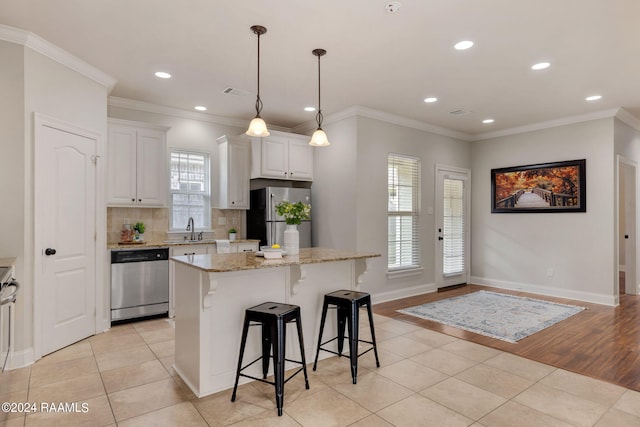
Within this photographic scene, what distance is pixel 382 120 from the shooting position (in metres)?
5.43

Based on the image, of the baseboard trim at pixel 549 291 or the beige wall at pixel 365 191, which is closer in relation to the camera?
the beige wall at pixel 365 191

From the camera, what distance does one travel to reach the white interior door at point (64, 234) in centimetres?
327

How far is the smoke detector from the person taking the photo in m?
2.64

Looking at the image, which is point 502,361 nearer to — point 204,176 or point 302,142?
point 302,142

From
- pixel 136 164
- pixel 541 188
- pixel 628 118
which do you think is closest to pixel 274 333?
pixel 136 164

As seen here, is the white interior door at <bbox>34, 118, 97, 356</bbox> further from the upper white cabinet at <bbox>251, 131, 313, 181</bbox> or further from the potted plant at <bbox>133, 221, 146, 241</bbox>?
the upper white cabinet at <bbox>251, 131, 313, 181</bbox>

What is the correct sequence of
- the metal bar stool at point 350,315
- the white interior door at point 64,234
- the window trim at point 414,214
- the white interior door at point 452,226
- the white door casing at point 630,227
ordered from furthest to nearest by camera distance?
the white interior door at point 452,226 → the white door casing at point 630,227 → the window trim at point 414,214 → the white interior door at point 64,234 → the metal bar stool at point 350,315

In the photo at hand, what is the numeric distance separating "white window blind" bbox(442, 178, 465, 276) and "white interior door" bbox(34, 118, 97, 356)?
531 centimetres

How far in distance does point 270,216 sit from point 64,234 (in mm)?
2475

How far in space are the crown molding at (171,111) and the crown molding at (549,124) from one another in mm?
4372

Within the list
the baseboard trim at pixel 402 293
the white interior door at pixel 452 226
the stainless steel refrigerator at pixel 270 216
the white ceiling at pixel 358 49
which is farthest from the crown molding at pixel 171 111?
the white interior door at pixel 452 226

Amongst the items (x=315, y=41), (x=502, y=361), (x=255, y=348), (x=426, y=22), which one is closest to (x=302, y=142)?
(x=315, y=41)

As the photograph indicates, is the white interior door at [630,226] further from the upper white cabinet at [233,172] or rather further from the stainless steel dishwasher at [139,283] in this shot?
the stainless steel dishwasher at [139,283]

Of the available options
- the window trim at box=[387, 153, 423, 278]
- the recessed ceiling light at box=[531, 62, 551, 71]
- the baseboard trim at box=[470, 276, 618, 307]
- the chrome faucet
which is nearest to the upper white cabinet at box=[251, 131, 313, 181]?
the chrome faucet
